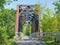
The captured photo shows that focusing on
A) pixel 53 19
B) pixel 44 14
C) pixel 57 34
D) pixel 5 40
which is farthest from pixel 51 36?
pixel 5 40

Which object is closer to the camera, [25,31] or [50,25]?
[50,25]

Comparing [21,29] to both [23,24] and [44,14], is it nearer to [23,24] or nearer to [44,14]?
[23,24]

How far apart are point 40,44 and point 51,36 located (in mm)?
803

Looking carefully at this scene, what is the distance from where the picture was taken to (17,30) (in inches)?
583

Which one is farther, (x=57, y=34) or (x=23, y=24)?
(x=23, y=24)

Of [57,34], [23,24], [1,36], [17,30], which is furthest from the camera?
[23,24]

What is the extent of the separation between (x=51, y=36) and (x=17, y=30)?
393 cm

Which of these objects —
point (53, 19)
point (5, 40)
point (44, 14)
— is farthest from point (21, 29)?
point (5, 40)

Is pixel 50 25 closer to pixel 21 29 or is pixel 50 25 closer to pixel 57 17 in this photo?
pixel 57 17

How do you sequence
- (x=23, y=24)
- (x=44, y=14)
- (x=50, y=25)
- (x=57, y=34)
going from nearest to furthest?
(x=57, y=34), (x=50, y=25), (x=44, y=14), (x=23, y=24)

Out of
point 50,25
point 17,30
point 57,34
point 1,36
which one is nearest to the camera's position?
point 1,36

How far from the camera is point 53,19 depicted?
40.1 ft

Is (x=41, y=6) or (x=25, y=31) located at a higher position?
(x=41, y=6)

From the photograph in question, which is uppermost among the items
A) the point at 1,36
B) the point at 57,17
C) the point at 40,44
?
the point at 57,17
